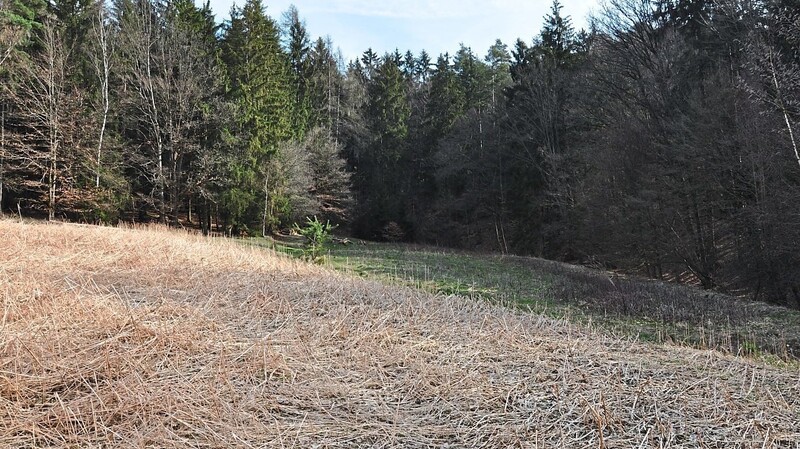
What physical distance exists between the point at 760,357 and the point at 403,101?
1265 inches

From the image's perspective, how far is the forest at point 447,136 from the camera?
11.5 metres

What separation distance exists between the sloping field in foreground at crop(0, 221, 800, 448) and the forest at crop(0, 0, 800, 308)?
8.42 m

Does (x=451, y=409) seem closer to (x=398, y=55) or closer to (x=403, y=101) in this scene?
(x=403, y=101)

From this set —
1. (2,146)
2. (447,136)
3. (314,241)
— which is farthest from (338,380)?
(447,136)

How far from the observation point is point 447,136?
30469 mm

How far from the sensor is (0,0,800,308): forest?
11477 mm

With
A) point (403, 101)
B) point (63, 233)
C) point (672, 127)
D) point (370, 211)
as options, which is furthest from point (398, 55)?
point (63, 233)

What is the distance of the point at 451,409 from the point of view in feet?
9.89

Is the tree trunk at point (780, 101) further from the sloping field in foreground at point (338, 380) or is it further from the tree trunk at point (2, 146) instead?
the tree trunk at point (2, 146)

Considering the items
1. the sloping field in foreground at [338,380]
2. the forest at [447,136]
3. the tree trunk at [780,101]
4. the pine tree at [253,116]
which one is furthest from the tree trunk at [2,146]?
the tree trunk at [780,101]

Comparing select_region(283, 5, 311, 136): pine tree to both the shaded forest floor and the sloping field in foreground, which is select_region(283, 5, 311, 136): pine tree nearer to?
the shaded forest floor

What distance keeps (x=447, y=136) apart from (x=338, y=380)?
28.2m

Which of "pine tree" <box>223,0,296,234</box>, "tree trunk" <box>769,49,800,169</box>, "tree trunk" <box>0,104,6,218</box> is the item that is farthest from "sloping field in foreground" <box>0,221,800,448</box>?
"pine tree" <box>223,0,296,234</box>

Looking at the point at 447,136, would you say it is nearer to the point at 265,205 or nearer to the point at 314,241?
the point at 265,205
